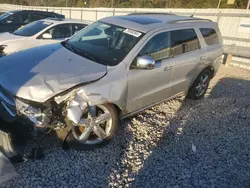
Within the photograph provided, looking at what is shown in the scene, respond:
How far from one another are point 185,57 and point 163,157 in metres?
2.03

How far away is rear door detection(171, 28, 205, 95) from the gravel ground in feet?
2.12

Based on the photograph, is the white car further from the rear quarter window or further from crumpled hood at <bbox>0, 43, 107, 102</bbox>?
the rear quarter window

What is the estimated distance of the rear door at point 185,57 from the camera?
13.9 feet

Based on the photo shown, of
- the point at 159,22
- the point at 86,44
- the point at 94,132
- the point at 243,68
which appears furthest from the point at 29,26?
the point at 243,68

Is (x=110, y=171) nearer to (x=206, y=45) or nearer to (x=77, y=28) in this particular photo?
(x=206, y=45)

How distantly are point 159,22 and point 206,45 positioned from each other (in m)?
1.50

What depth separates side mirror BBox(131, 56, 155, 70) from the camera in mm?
3365

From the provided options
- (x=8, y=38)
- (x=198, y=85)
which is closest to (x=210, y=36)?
(x=198, y=85)

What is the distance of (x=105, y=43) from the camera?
152 inches

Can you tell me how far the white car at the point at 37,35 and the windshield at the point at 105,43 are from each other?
3234 millimetres

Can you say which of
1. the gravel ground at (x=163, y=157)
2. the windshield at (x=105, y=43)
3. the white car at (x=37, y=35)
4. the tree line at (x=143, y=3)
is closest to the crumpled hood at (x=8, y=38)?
the white car at (x=37, y=35)

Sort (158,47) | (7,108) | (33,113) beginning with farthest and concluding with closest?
(158,47) < (7,108) < (33,113)

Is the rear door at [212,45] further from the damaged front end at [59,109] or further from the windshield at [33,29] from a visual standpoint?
the windshield at [33,29]

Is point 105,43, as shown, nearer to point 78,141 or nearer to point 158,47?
point 158,47
